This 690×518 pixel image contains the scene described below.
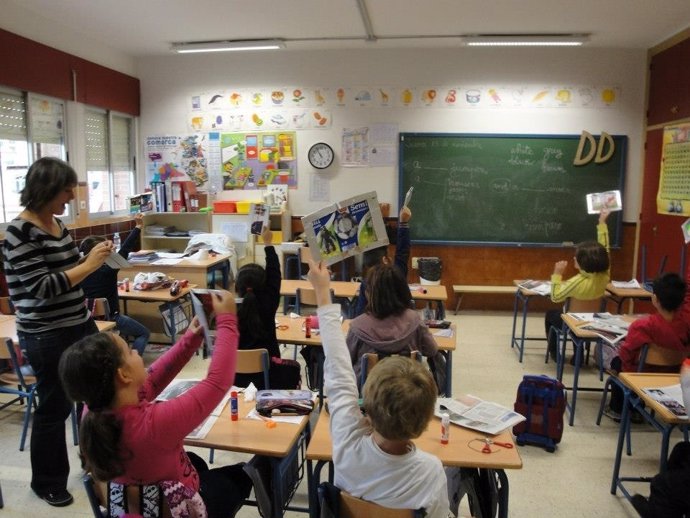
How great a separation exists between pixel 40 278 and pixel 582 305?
12.6 feet

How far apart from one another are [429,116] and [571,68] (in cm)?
172

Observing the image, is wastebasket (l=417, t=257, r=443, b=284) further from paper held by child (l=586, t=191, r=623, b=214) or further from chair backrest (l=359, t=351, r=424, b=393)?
chair backrest (l=359, t=351, r=424, b=393)

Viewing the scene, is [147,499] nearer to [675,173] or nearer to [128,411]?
[128,411]

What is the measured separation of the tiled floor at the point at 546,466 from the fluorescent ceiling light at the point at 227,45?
3685 millimetres

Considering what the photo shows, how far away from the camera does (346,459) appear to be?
154 cm

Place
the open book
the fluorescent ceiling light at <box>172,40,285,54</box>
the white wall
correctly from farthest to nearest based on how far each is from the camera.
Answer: the white wall < the fluorescent ceiling light at <box>172,40,285,54</box> < the open book

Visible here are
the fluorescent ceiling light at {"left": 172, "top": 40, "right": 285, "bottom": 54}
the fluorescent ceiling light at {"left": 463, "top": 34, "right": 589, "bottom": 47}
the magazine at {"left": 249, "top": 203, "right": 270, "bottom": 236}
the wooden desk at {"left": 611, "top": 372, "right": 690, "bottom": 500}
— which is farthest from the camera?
the fluorescent ceiling light at {"left": 172, "top": 40, "right": 285, "bottom": 54}

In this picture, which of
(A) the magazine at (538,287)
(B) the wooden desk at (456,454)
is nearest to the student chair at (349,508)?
(B) the wooden desk at (456,454)

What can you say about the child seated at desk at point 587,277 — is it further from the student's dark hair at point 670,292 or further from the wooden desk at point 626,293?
the student's dark hair at point 670,292

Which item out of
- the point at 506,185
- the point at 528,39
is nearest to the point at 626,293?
the point at 506,185

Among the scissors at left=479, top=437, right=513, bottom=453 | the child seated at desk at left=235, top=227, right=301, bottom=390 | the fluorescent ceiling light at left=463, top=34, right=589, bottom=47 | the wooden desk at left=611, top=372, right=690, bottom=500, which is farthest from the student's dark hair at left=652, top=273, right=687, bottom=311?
the fluorescent ceiling light at left=463, top=34, right=589, bottom=47

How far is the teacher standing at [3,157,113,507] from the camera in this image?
2.38m

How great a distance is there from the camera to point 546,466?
316 centimetres

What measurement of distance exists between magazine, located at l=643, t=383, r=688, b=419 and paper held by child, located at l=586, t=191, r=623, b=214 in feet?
10.9
